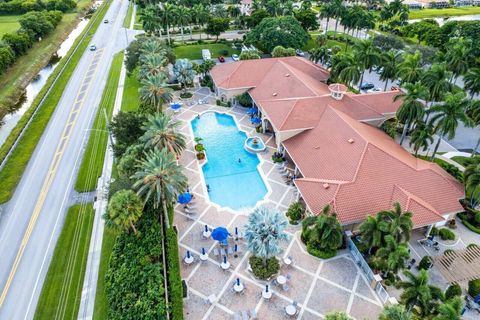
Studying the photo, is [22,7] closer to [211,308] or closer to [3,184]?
[3,184]

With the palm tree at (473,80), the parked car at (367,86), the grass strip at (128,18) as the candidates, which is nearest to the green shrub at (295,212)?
the palm tree at (473,80)

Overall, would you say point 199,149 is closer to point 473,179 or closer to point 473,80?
point 473,179

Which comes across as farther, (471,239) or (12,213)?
(12,213)

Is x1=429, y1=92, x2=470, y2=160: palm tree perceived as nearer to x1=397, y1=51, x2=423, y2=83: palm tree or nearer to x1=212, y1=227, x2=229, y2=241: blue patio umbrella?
x1=397, y1=51, x2=423, y2=83: palm tree

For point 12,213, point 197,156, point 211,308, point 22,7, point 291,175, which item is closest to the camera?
point 211,308

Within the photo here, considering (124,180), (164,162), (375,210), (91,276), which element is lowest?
(91,276)

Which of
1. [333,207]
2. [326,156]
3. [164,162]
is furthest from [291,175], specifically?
[164,162]

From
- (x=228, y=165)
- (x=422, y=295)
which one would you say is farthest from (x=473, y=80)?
(x=422, y=295)
